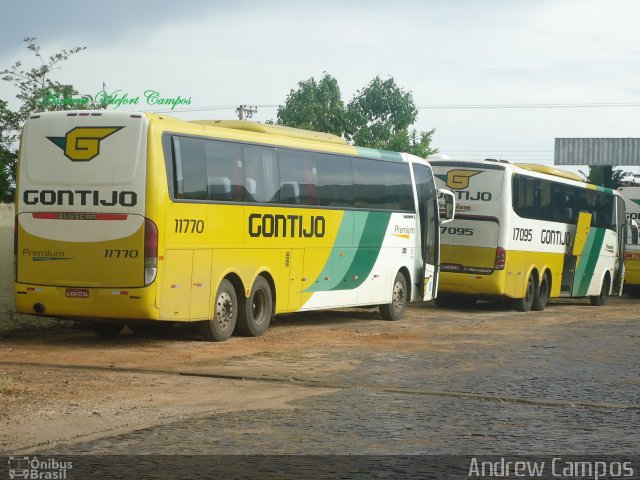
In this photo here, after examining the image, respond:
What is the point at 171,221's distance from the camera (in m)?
16.3

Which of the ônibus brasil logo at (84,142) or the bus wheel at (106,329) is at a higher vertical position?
the ônibus brasil logo at (84,142)

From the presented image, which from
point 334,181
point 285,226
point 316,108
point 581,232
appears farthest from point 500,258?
point 316,108

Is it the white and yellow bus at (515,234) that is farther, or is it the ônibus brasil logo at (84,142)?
the white and yellow bus at (515,234)

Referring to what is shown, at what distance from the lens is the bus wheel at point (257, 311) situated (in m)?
18.4

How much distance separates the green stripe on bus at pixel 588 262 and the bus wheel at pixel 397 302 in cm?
941

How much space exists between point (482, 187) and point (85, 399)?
56.3ft

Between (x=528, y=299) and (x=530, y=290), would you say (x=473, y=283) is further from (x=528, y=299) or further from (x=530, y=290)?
(x=530, y=290)

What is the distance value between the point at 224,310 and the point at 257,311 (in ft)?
3.91

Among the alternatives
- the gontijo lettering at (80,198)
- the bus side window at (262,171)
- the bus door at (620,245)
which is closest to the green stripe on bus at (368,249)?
the bus side window at (262,171)

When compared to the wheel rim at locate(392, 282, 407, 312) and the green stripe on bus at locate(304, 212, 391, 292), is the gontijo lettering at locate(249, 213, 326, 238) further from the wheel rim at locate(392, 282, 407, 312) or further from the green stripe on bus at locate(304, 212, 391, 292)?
the wheel rim at locate(392, 282, 407, 312)

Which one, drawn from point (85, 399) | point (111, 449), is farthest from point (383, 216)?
point (111, 449)

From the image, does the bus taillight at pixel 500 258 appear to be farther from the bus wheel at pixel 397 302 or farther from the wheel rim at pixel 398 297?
the wheel rim at pixel 398 297

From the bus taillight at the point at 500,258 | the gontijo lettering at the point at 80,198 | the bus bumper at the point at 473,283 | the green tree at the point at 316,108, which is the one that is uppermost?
the green tree at the point at 316,108

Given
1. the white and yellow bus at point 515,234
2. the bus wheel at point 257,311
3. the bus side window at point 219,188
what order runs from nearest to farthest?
1. the bus side window at point 219,188
2. the bus wheel at point 257,311
3. the white and yellow bus at point 515,234
